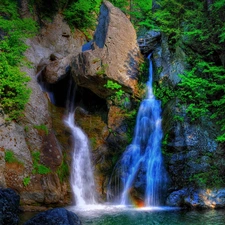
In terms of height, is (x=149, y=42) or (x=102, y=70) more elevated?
(x=149, y=42)

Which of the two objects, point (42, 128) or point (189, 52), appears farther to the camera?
point (189, 52)

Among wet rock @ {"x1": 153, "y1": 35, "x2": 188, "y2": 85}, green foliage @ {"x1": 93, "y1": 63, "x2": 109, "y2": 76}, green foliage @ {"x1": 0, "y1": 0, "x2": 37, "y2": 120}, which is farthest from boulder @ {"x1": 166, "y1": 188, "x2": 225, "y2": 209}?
green foliage @ {"x1": 0, "y1": 0, "x2": 37, "y2": 120}

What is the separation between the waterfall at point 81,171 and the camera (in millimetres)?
10375

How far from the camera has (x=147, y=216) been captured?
7.86 m

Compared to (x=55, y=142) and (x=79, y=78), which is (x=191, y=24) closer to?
(x=79, y=78)

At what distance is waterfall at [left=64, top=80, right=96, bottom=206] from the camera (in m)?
10.4

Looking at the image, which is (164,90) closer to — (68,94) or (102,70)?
(102,70)

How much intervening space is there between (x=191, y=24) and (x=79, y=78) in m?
5.84

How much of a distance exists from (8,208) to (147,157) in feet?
19.5

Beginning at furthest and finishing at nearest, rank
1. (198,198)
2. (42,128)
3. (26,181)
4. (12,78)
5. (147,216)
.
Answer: (42,128) → (12,78) → (26,181) → (198,198) → (147,216)

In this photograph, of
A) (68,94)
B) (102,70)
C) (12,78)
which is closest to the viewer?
(12,78)

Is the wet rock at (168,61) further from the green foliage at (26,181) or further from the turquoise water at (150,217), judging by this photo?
the green foliage at (26,181)

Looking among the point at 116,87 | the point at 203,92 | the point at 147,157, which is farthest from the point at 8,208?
the point at 203,92

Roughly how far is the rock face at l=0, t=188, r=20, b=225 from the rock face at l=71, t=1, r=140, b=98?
701 cm
